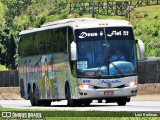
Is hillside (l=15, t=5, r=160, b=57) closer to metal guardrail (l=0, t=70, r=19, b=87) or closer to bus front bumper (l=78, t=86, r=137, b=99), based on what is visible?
metal guardrail (l=0, t=70, r=19, b=87)

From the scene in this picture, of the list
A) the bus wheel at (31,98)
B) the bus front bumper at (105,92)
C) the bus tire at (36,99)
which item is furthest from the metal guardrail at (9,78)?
the bus front bumper at (105,92)

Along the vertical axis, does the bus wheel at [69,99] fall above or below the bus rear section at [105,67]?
below

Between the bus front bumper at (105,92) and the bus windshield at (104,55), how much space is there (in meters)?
0.59

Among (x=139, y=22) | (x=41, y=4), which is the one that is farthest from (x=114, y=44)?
(x=41, y=4)

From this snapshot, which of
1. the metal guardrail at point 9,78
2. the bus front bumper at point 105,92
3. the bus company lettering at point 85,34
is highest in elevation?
the bus company lettering at point 85,34

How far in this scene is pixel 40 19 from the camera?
Answer: 14362cm

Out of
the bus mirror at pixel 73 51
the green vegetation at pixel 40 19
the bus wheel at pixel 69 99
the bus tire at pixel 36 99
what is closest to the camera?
the bus mirror at pixel 73 51

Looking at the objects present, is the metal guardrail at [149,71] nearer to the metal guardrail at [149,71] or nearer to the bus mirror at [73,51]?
the metal guardrail at [149,71]

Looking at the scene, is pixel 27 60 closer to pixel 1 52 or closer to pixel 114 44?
pixel 114 44

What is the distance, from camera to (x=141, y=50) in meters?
33.5

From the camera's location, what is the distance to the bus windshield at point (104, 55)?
109 ft

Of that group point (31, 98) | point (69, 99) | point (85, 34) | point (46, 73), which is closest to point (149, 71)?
point (31, 98)

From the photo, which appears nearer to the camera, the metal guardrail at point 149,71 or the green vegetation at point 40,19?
the metal guardrail at point 149,71

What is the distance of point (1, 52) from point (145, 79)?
220 feet
